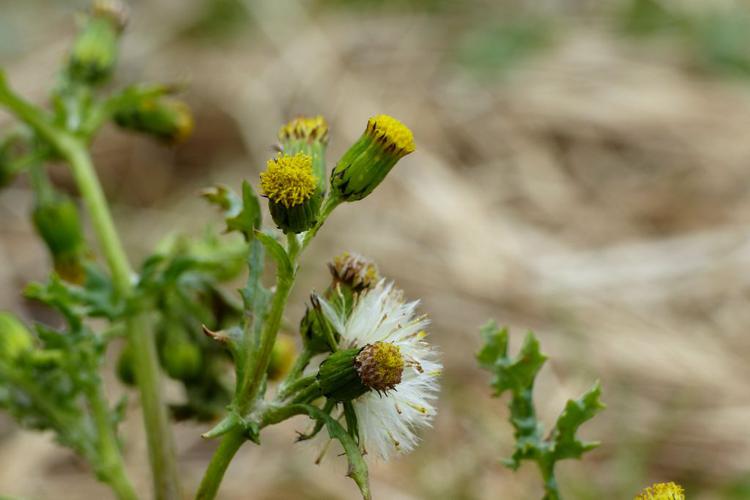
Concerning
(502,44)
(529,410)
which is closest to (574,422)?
(529,410)

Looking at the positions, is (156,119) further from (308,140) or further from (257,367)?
(257,367)

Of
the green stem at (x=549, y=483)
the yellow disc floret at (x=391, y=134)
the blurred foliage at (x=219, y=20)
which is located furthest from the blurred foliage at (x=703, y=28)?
the yellow disc floret at (x=391, y=134)

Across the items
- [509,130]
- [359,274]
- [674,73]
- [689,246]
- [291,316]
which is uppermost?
[674,73]

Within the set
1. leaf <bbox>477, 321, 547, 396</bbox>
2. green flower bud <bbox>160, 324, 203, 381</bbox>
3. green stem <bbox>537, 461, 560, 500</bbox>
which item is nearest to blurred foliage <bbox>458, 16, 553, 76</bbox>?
green flower bud <bbox>160, 324, 203, 381</bbox>

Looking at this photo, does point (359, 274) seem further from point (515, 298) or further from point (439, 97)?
point (439, 97)

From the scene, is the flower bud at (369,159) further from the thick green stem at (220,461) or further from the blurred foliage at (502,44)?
the blurred foliage at (502,44)

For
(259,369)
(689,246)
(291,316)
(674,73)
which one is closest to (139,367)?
(259,369)

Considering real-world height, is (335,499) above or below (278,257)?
above
